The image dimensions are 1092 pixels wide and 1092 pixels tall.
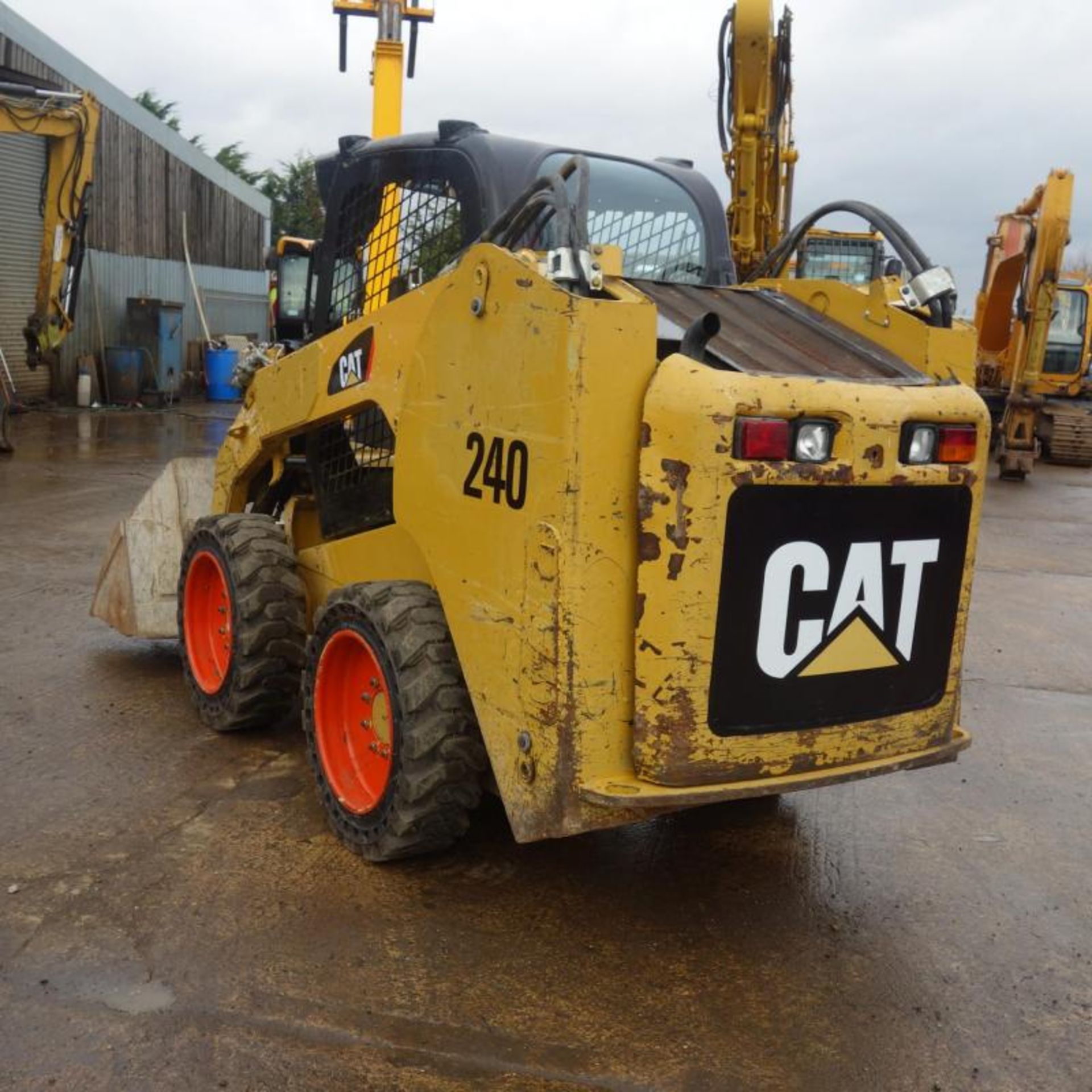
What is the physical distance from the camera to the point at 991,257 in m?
18.3

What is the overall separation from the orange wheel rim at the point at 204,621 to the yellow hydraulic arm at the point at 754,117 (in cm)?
679

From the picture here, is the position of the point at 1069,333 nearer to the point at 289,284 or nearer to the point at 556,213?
the point at 289,284

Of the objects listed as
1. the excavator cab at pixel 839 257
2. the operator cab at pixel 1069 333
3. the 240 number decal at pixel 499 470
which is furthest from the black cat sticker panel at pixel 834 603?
the operator cab at pixel 1069 333

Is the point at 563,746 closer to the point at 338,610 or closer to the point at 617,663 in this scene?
the point at 617,663

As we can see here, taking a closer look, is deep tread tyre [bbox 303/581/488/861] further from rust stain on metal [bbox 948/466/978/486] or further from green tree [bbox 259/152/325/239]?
green tree [bbox 259/152/325/239]

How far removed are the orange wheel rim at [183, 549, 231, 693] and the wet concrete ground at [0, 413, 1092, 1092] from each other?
8.2 inches

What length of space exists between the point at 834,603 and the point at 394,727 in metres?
1.20

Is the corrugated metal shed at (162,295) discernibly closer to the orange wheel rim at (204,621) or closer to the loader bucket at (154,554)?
the loader bucket at (154,554)

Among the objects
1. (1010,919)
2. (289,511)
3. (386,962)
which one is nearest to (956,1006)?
(1010,919)

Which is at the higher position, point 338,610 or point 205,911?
point 338,610

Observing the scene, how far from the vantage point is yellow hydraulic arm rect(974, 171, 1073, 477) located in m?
15.0

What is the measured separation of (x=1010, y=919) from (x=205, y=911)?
7.14 ft

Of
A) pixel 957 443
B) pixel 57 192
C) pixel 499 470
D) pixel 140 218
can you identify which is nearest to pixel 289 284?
pixel 57 192

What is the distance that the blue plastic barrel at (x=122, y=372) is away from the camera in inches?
712
